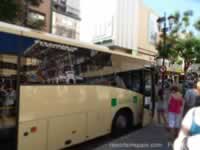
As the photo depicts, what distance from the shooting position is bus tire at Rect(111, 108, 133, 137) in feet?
27.4

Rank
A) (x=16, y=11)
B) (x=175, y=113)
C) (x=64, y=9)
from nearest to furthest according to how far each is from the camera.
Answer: (x=175, y=113) < (x=16, y=11) < (x=64, y=9)

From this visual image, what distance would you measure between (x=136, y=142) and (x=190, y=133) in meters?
4.83

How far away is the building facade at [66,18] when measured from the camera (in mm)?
24197

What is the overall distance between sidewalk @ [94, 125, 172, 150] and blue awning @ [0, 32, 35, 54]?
3.13m

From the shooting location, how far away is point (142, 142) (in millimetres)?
7516

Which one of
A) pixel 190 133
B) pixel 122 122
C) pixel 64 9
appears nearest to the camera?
pixel 190 133

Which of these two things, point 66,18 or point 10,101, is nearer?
point 10,101

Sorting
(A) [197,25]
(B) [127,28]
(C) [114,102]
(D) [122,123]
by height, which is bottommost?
(D) [122,123]

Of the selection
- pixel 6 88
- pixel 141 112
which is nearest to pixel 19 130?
pixel 6 88

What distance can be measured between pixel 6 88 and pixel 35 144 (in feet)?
4.15

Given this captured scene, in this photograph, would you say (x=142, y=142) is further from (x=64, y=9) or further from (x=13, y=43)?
(x=64, y=9)

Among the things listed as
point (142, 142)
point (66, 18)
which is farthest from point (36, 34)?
point (66, 18)

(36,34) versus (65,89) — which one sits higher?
(36,34)

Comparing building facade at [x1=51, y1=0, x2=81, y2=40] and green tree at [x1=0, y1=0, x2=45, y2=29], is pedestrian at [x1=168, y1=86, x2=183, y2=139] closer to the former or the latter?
green tree at [x1=0, y1=0, x2=45, y2=29]
